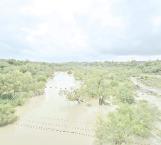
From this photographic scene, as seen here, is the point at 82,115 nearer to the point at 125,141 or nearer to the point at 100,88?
the point at 100,88

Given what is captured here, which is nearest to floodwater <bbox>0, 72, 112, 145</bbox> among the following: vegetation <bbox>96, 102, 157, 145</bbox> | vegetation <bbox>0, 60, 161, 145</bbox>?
vegetation <bbox>0, 60, 161, 145</bbox>

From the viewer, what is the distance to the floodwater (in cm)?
2664

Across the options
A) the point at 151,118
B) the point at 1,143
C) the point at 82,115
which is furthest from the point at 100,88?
the point at 1,143

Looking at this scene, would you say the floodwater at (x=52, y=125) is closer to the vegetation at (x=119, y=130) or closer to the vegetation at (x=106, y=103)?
the vegetation at (x=106, y=103)

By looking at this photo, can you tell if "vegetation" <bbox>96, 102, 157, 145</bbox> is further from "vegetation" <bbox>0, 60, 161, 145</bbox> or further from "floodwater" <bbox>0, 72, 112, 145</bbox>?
"floodwater" <bbox>0, 72, 112, 145</bbox>

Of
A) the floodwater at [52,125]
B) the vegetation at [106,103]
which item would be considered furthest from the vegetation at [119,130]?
the floodwater at [52,125]

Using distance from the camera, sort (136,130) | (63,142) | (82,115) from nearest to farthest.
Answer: (136,130), (63,142), (82,115)

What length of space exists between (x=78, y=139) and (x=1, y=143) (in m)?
6.14

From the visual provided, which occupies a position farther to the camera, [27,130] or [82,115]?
[82,115]

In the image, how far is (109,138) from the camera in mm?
20438

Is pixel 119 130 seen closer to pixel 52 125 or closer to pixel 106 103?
pixel 52 125

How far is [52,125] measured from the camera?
101 feet

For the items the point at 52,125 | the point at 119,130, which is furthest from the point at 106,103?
the point at 119,130

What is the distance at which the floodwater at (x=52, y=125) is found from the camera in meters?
26.6
